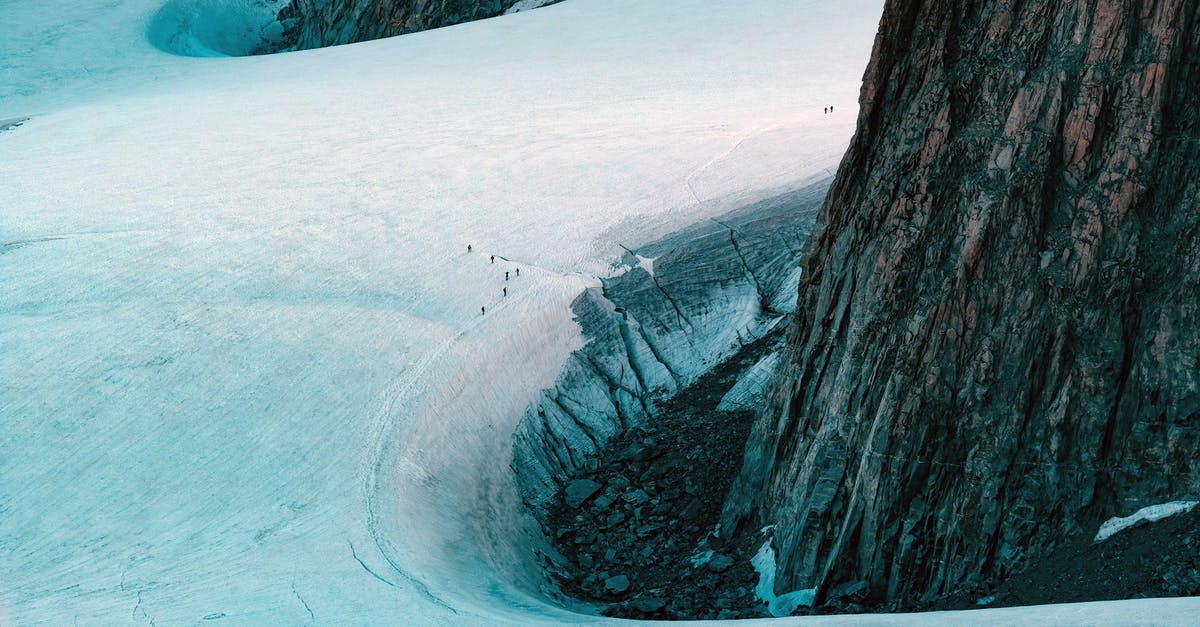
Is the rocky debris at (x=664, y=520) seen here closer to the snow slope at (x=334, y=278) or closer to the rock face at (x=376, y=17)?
the snow slope at (x=334, y=278)

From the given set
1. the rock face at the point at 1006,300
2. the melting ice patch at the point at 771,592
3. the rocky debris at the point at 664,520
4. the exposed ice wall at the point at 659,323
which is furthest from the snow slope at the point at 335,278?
the rock face at the point at 1006,300

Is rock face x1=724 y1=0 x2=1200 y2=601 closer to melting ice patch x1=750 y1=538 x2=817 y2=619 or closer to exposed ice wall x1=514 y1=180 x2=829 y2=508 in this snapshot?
melting ice patch x1=750 y1=538 x2=817 y2=619

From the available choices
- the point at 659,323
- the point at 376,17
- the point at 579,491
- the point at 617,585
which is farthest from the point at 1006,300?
the point at 376,17

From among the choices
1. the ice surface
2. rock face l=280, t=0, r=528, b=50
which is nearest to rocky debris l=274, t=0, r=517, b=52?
rock face l=280, t=0, r=528, b=50

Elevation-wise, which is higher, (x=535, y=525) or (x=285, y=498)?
(x=285, y=498)

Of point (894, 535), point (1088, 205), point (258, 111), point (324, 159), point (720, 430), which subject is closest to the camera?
point (1088, 205)

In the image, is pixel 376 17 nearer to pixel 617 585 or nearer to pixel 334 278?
pixel 334 278

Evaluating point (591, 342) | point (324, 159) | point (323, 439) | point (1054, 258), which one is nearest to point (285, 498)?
point (323, 439)

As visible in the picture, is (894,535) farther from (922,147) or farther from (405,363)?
(405,363)
